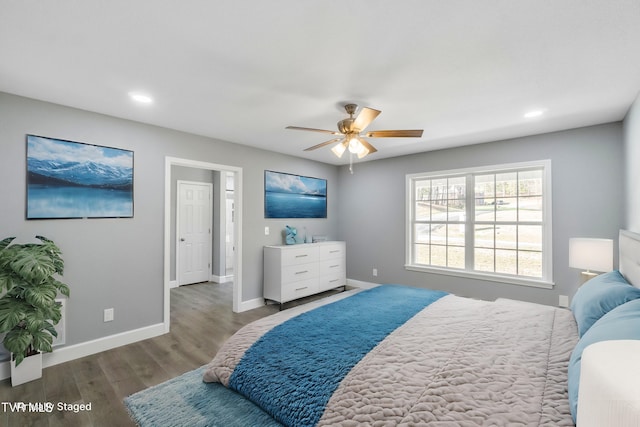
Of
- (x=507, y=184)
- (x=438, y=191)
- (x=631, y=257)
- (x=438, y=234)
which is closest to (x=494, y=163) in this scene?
(x=507, y=184)

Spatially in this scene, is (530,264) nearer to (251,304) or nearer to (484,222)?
(484,222)

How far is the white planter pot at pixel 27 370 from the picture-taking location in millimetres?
2420

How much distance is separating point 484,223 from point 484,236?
0.19m

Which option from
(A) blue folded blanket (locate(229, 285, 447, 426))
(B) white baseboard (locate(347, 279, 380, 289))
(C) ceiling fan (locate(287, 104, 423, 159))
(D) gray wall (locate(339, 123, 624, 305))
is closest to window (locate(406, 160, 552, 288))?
(D) gray wall (locate(339, 123, 624, 305))

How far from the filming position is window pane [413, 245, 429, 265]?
16.3 feet

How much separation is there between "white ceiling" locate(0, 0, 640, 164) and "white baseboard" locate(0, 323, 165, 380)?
233 cm

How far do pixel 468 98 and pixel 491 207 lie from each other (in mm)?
2177

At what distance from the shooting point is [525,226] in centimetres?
404

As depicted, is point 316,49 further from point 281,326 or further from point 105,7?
point 281,326

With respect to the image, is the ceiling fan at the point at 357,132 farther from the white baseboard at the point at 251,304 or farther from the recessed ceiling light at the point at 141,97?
the white baseboard at the point at 251,304

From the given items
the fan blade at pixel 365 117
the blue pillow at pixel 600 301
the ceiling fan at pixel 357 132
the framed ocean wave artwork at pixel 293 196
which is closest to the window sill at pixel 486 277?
the framed ocean wave artwork at pixel 293 196

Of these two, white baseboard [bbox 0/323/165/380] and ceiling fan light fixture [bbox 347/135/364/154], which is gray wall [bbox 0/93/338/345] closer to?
white baseboard [bbox 0/323/165/380]

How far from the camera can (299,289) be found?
4.66m

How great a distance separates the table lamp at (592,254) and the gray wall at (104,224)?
4.29 meters
